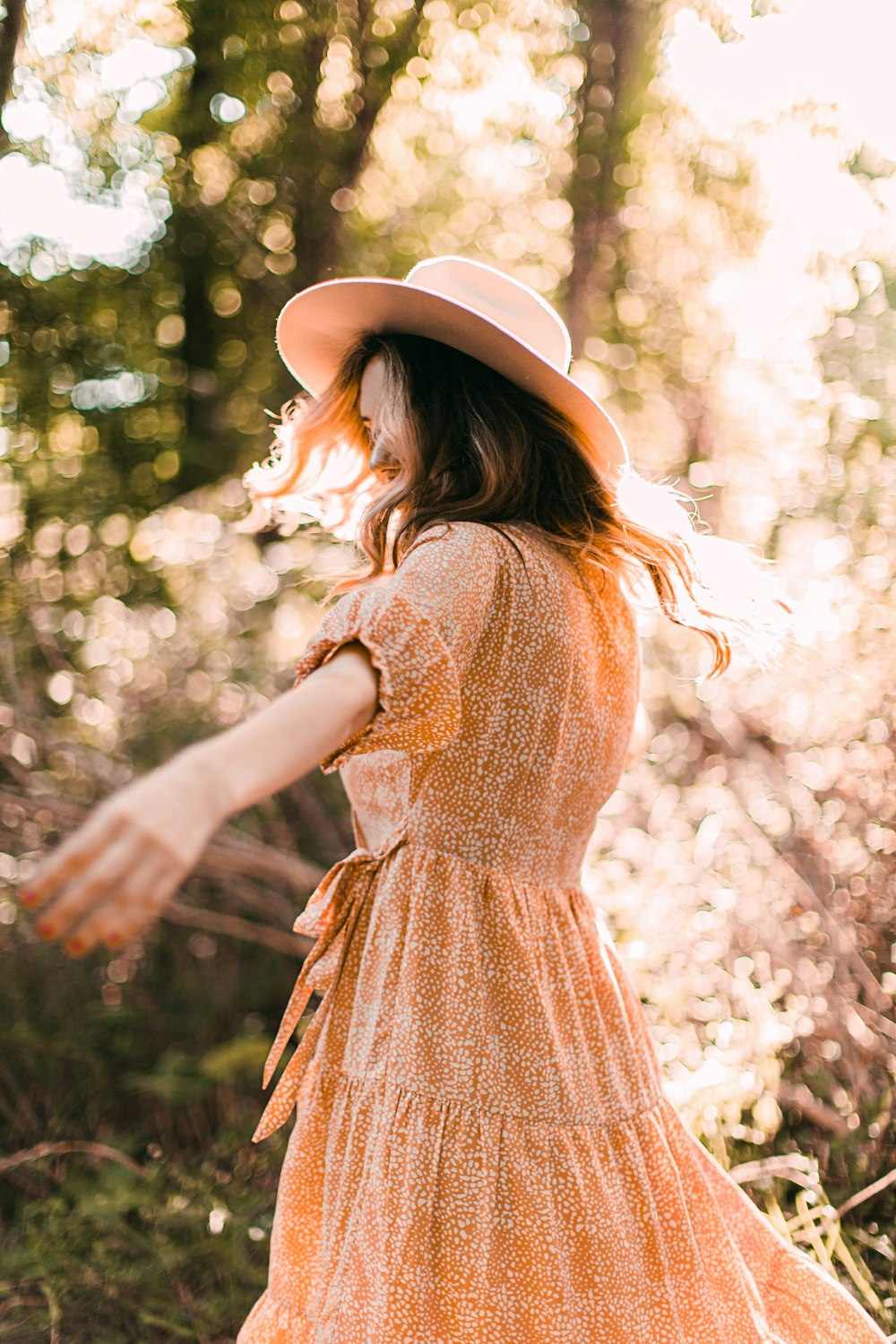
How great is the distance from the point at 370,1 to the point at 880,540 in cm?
290

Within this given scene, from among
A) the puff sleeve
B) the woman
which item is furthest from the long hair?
the puff sleeve

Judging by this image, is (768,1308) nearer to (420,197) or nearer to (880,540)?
(880,540)

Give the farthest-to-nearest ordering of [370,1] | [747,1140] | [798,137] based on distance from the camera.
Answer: [370,1], [798,137], [747,1140]

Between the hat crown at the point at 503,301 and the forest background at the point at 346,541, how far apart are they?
125cm

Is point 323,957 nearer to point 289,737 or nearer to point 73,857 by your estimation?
point 289,737

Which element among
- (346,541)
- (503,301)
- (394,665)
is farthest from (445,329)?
(346,541)

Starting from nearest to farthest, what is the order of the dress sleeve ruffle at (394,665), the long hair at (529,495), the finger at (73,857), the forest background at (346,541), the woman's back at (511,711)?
1. the finger at (73,857)
2. the dress sleeve ruffle at (394,665)
3. the woman's back at (511,711)
4. the long hair at (529,495)
5. the forest background at (346,541)

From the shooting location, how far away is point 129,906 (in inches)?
29.1

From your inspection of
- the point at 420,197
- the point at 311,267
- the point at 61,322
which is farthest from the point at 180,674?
the point at 420,197

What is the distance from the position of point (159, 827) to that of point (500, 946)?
0.72 m

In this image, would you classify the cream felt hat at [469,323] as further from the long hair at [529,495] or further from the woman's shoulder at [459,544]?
the woman's shoulder at [459,544]

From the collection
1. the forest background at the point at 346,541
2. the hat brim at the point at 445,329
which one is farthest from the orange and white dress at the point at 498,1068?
the forest background at the point at 346,541

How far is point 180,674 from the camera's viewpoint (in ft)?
13.5

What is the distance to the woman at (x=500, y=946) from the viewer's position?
128 centimetres
